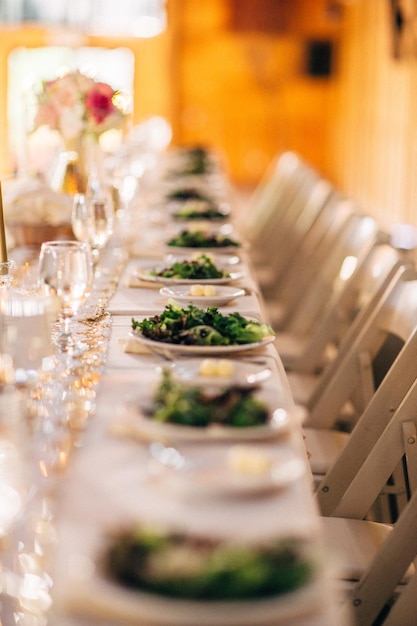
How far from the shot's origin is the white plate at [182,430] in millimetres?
1409

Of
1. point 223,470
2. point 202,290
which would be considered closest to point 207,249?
point 202,290

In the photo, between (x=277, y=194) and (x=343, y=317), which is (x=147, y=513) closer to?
(x=343, y=317)

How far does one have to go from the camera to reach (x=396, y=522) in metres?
1.99

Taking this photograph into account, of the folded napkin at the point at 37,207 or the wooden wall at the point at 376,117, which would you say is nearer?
the folded napkin at the point at 37,207

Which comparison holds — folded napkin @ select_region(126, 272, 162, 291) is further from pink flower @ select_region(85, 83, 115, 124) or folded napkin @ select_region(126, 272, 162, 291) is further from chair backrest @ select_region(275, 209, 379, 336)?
pink flower @ select_region(85, 83, 115, 124)

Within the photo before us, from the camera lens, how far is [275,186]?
723cm

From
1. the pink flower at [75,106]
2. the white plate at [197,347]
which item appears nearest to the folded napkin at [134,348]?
the white plate at [197,347]

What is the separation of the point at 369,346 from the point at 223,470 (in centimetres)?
156

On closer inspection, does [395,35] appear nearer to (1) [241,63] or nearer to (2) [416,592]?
(1) [241,63]

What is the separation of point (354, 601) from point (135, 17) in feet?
42.2

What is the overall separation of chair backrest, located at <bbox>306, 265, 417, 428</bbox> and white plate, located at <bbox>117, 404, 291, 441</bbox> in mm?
1123

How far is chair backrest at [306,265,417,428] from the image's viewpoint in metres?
2.56

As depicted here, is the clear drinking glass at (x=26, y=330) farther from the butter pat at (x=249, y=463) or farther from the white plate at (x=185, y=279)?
the white plate at (x=185, y=279)

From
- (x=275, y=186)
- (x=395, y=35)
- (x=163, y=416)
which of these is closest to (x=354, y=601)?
(x=163, y=416)
